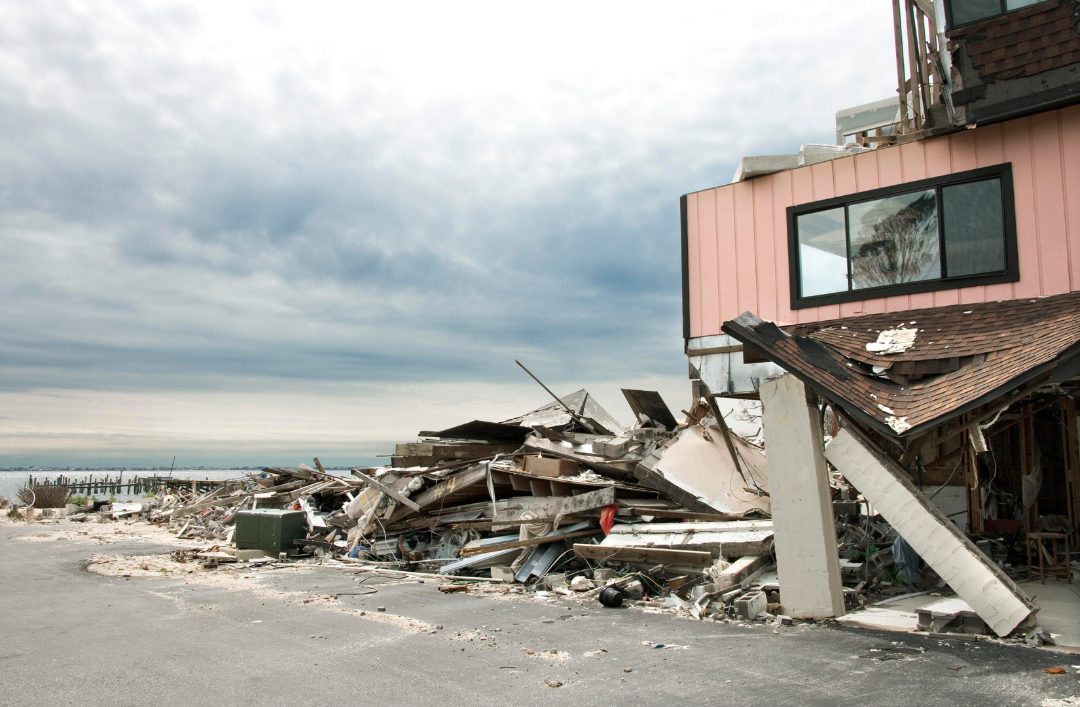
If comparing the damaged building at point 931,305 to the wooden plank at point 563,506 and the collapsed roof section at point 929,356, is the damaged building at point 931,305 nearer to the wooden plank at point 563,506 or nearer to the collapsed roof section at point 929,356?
the collapsed roof section at point 929,356

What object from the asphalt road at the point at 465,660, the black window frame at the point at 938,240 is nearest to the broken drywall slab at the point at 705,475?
the asphalt road at the point at 465,660

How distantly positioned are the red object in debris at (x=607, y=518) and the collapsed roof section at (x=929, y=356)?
4.12 m

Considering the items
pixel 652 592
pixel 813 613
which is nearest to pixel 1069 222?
pixel 813 613

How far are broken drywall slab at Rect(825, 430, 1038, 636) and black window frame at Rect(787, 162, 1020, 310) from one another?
3.05 meters

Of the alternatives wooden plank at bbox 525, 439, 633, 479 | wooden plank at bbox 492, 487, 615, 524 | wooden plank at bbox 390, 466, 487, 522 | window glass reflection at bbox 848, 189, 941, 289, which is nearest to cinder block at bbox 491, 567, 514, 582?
wooden plank at bbox 492, 487, 615, 524

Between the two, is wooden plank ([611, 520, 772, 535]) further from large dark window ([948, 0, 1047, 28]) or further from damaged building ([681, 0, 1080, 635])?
large dark window ([948, 0, 1047, 28])

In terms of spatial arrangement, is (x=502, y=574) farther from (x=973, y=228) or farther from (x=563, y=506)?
(x=973, y=228)

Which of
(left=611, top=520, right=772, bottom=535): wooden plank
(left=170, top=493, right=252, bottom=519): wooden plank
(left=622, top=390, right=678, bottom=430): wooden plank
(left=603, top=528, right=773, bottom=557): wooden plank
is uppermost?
(left=622, top=390, right=678, bottom=430): wooden plank

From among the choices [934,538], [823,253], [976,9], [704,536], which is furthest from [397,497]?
[976,9]

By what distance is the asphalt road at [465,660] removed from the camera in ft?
17.2

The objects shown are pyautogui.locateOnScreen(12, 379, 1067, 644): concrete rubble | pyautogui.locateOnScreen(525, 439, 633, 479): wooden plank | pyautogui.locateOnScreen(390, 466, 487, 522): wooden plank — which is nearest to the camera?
pyautogui.locateOnScreen(12, 379, 1067, 644): concrete rubble

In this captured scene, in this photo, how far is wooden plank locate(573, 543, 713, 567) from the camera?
969 cm

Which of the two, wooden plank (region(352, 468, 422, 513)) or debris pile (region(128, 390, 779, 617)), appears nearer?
debris pile (region(128, 390, 779, 617))

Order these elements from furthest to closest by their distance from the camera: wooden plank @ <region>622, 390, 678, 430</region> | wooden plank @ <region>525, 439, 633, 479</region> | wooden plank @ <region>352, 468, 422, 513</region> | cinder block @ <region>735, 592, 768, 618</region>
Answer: wooden plank @ <region>622, 390, 678, 430</region> < wooden plank @ <region>352, 468, 422, 513</region> < wooden plank @ <region>525, 439, 633, 479</region> < cinder block @ <region>735, 592, 768, 618</region>
